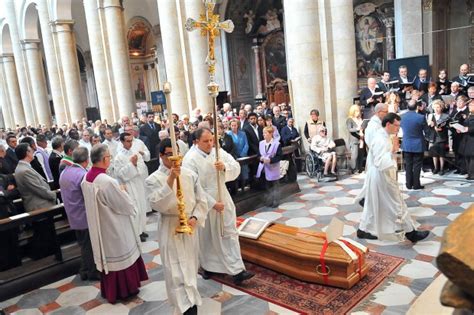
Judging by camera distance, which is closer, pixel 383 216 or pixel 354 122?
pixel 383 216

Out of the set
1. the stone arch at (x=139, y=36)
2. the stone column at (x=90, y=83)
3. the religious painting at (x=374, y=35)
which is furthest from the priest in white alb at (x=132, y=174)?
the stone column at (x=90, y=83)

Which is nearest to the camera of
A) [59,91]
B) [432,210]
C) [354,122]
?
[432,210]

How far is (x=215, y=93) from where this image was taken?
4.08 meters

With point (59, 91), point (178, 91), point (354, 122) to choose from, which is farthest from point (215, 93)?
point (59, 91)

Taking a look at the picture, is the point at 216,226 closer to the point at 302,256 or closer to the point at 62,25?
the point at 302,256

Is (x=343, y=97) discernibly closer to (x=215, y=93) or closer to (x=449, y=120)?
(x=449, y=120)

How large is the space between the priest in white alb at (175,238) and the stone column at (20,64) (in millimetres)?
26593

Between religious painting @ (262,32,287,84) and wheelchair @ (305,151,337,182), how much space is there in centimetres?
1306

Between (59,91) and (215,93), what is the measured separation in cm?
2041

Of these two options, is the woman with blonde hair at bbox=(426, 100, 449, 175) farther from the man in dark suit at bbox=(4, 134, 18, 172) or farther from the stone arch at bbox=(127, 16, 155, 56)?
the stone arch at bbox=(127, 16, 155, 56)

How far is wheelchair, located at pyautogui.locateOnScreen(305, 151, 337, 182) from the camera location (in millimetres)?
9266

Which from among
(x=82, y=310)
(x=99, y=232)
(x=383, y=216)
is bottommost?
(x=82, y=310)

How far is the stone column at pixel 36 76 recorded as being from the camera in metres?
25.1

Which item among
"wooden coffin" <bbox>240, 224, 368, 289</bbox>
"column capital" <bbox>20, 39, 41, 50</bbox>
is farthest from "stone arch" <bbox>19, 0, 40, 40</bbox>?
"wooden coffin" <bbox>240, 224, 368, 289</bbox>
